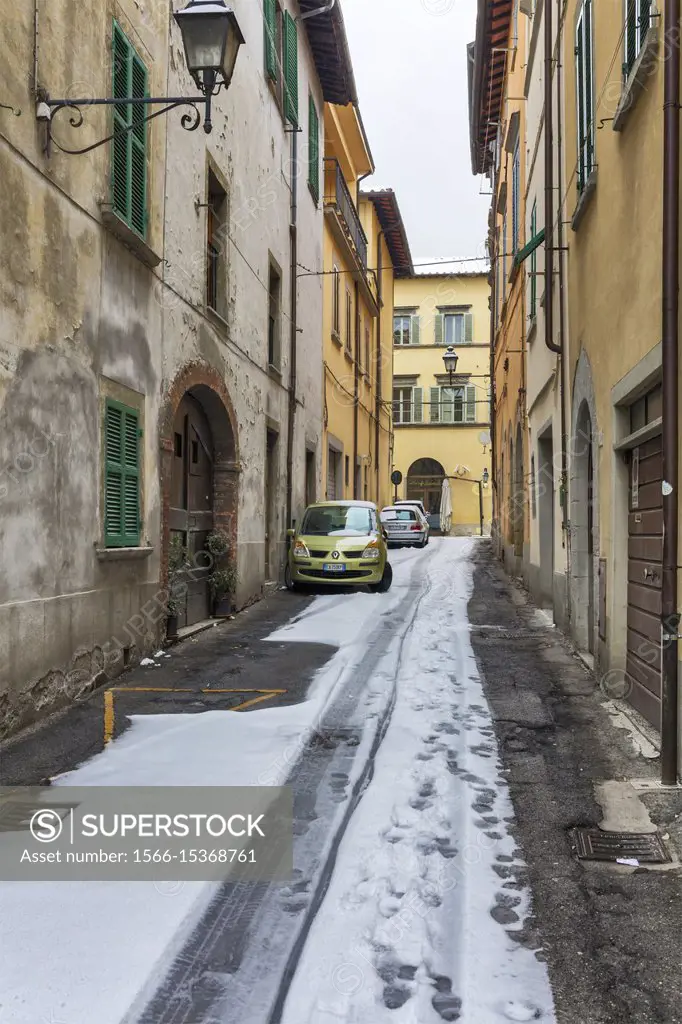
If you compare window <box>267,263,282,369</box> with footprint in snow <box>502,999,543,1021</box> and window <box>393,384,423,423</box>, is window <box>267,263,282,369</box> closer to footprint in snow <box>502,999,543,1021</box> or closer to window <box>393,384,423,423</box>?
footprint in snow <box>502,999,543,1021</box>

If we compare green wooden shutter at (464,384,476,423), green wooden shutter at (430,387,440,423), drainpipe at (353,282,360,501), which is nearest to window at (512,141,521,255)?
drainpipe at (353,282,360,501)

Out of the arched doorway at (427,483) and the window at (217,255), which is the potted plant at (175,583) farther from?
the arched doorway at (427,483)

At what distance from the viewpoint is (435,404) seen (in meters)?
43.2

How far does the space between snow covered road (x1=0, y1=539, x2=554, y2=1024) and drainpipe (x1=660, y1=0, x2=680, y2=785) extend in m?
1.00

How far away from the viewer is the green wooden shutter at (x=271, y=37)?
13367mm

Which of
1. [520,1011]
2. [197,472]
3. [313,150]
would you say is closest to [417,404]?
[313,150]

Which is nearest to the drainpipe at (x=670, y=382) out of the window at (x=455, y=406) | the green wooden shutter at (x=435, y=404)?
the window at (x=455, y=406)

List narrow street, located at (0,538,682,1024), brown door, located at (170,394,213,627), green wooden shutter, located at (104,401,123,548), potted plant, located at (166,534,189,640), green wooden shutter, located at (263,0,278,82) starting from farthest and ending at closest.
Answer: green wooden shutter, located at (263,0,278,82) → brown door, located at (170,394,213,627) → potted plant, located at (166,534,189,640) → green wooden shutter, located at (104,401,123,548) → narrow street, located at (0,538,682,1024)

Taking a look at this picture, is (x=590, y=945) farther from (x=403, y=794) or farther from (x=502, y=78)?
(x=502, y=78)

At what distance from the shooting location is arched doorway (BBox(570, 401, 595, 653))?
8383 millimetres

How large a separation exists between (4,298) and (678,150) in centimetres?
401

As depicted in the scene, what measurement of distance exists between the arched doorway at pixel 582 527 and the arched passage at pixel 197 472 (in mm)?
4094

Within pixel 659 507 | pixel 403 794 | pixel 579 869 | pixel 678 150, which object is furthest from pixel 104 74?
pixel 579 869

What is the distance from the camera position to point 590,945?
298 centimetres
